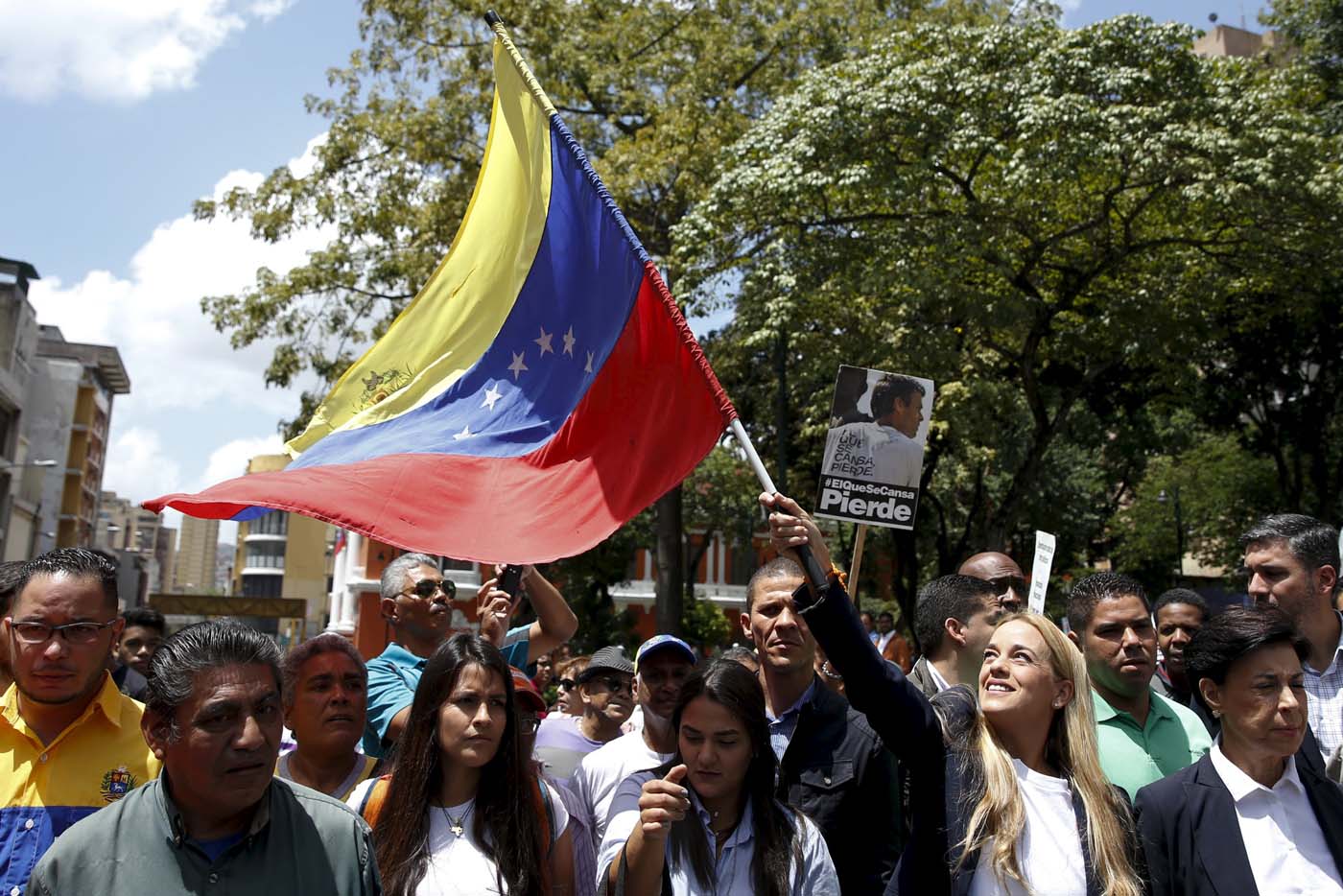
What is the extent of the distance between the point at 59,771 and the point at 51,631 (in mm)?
374

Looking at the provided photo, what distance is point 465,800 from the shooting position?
3621mm

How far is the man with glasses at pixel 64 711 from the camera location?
3314mm

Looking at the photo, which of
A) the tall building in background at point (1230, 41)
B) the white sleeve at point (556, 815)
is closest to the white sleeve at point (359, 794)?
the white sleeve at point (556, 815)

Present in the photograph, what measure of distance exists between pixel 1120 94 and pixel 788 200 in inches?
163

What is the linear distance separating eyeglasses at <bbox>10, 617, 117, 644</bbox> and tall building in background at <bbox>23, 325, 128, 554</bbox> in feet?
201

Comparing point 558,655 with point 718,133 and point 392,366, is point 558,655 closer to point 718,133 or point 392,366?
point 392,366

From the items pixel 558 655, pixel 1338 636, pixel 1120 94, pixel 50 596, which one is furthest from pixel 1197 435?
pixel 50 596

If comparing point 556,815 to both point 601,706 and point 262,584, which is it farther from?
point 262,584

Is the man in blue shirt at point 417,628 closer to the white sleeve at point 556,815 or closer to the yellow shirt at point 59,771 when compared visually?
the white sleeve at point 556,815

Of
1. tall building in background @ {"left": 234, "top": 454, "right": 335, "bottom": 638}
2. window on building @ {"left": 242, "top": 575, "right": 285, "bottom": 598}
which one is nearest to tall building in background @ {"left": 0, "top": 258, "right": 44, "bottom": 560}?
tall building in background @ {"left": 234, "top": 454, "right": 335, "bottom": 638}

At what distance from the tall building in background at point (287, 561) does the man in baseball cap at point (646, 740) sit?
4106 cm

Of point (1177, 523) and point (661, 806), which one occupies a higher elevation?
point (1177, 523)

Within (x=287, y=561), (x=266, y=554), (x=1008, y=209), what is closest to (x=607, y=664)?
(x=1008, y=209)

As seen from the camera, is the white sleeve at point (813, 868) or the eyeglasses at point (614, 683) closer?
the white sleeve at point (813, 868)
